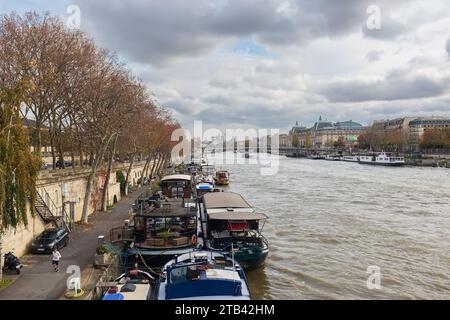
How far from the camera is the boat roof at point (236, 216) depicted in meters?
24.9

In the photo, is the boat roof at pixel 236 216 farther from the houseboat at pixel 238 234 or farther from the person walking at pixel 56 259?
the person walking at pixel 56 259

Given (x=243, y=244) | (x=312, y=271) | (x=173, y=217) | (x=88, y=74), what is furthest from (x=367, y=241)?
(x=88, y=74)

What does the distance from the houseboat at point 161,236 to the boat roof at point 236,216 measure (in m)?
1.28

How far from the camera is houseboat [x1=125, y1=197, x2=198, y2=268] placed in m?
21.5

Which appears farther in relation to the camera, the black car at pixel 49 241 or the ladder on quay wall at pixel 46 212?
the ladder on quay wall at pixel 46 212

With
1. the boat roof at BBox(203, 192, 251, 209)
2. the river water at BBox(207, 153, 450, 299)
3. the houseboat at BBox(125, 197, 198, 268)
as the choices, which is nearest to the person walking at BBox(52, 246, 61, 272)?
the houseboat at BBox(125, 197, 198, 268)

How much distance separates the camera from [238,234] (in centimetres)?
2594

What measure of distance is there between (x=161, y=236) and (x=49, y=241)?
5.92 m

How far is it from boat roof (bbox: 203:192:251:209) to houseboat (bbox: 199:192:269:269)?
0.21 feet

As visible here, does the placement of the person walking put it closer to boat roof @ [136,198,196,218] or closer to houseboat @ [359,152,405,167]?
boat roof @ [136,198,196,218]

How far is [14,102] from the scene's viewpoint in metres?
17.2

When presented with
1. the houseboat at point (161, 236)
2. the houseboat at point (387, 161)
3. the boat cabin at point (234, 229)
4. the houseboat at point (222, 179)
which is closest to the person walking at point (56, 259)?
the houseboat at point (161, 236)

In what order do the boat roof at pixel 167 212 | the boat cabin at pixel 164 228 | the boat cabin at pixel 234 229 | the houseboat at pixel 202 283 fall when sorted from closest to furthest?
1. the houseboat at pixel 202 283
2. the boat cabin at pixel 164 228
3. the boat roof at pixel 167 212
4. the boat cabin at pixel 234 229

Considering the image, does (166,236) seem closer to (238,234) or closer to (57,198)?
(238,234)
